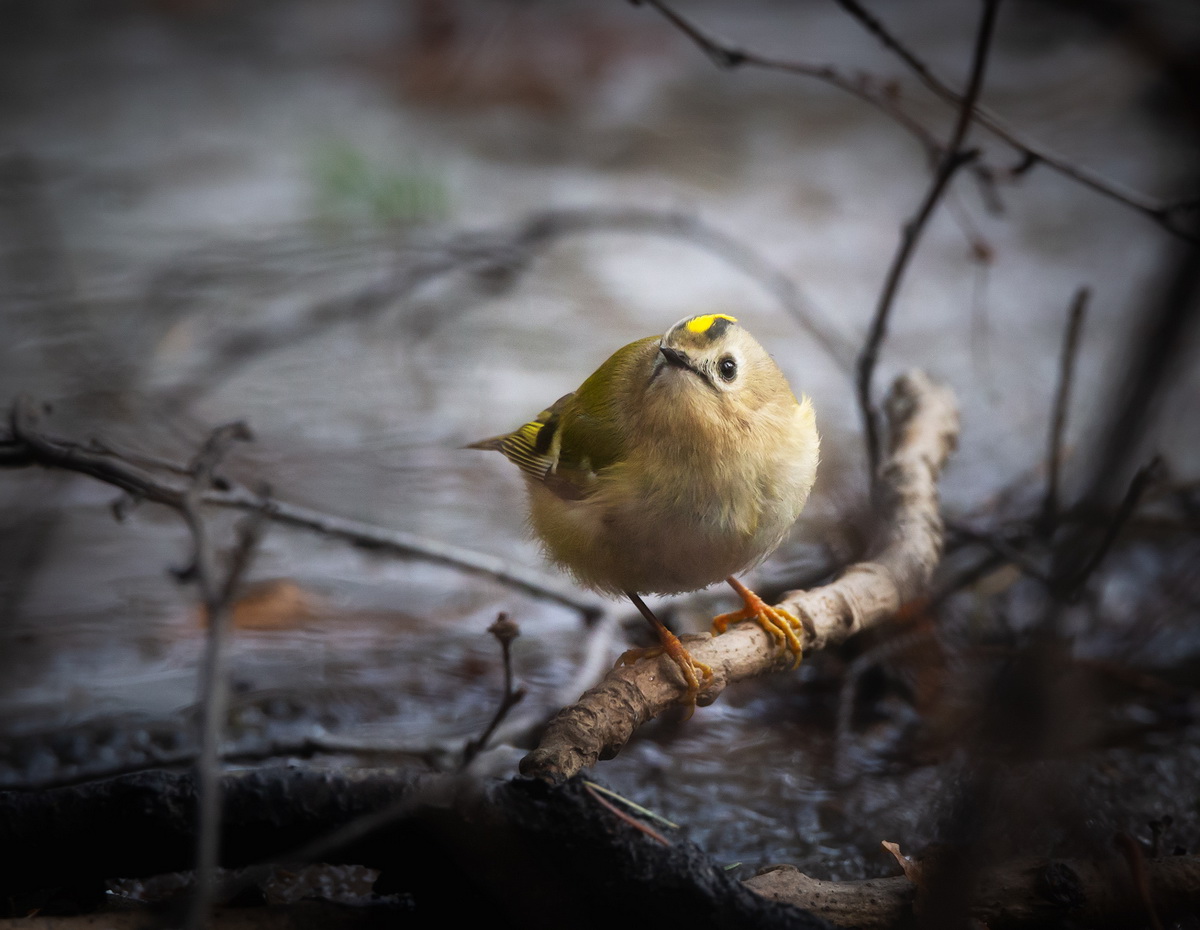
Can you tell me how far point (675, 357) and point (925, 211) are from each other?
1.00 meters

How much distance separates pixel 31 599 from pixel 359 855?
2049 millimetres

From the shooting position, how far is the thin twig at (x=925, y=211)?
1.93 meters

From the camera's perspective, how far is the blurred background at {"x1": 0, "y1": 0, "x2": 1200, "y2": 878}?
7.93ft

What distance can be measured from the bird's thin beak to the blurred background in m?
0.62

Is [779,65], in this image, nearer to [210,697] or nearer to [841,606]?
[841,606]

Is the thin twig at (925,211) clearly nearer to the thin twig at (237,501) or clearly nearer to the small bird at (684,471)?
the small bird at (684,471)

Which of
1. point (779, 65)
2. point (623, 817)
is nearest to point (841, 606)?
point (623, 817)

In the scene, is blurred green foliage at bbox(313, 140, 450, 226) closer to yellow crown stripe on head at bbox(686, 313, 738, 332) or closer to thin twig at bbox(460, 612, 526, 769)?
yellow crown stripe on head at bbox(686, 313, 738, 332)

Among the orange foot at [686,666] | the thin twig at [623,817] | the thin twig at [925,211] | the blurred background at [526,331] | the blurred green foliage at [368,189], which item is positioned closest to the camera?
the thin twig at [623,817]

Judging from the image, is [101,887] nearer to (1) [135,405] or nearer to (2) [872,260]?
(1) [135,405]

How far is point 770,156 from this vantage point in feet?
19.4

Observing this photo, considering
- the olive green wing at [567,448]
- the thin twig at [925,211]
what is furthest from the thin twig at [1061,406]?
the olive green wing at [567,448]

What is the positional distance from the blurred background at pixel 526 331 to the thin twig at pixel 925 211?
0.28m

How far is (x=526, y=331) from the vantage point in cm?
458
